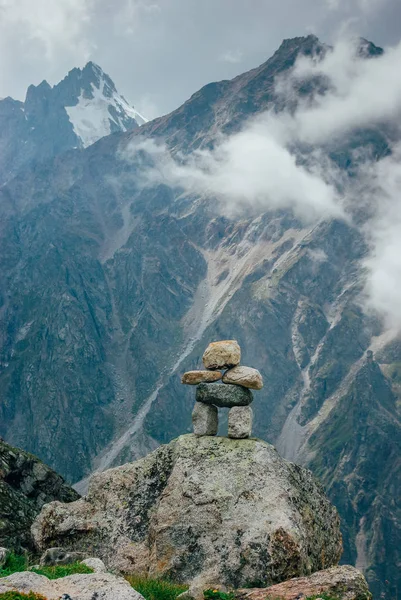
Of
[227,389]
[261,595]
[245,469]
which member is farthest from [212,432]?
[261,595]

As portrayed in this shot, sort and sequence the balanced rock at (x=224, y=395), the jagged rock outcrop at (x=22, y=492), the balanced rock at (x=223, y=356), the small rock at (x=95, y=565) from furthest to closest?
the balanced rock at (x=223, y=356) → the balanced rock at (x=224, y=395) → the jagged rock outcrop at (x=22, y=492) → the small rock at (x=95, y=565)

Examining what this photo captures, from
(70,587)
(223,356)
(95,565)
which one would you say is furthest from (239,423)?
(70,587)

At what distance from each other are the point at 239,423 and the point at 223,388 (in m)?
2.42

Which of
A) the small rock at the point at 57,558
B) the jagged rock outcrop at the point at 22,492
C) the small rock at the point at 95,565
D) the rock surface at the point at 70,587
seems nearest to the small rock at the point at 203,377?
the jagged rock outcrop at the point at 22,492

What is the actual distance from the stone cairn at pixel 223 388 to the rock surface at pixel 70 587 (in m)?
11.7

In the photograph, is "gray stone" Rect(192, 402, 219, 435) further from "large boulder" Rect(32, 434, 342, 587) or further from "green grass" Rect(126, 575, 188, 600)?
"green grass" Rect(126, 575, 188, 600)

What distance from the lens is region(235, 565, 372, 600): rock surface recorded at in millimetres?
13680

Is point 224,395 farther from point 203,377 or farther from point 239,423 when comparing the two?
point 239,423

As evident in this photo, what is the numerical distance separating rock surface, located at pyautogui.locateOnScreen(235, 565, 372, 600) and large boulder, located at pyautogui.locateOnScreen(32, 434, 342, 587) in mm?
3037

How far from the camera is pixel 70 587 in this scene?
12523 mm

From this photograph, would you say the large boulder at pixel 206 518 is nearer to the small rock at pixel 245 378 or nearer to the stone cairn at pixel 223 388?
the stone cairn at pixel 223 388

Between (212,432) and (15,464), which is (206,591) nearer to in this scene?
(212,432)

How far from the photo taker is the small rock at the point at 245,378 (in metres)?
Answer: 25.5

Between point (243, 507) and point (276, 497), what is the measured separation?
1316 mm
